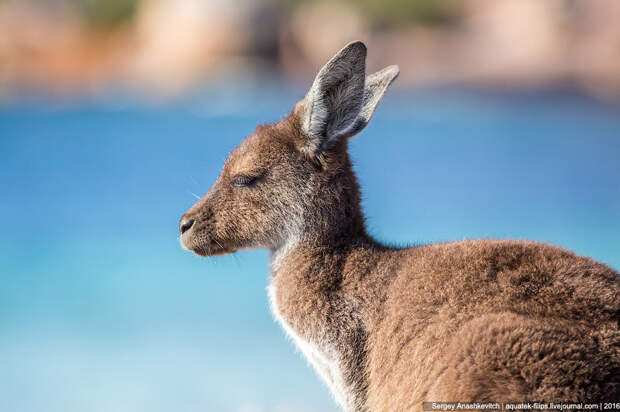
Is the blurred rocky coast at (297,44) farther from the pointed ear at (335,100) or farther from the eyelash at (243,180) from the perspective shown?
the pointed ear at (335,100)

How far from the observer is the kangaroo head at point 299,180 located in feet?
20.2

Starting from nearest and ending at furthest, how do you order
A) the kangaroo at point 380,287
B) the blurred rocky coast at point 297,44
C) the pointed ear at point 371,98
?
the kangaroo at point 380,287
the pointed ear at point 371,98
the blurred rocky coast at point 297,44

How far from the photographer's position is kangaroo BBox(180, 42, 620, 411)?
4.73m

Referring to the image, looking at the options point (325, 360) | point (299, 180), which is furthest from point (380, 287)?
point (299, 180)

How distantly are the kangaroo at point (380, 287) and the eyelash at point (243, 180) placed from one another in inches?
0.4

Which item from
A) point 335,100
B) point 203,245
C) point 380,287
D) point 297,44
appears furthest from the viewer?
point 297,44

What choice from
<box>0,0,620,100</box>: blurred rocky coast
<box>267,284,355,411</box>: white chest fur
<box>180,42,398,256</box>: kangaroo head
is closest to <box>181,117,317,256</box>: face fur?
<box>180,42,398,256</box>: kangaroo head

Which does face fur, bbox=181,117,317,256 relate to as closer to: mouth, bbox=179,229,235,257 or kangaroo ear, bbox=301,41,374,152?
mouth, bbox=179,229,235,257

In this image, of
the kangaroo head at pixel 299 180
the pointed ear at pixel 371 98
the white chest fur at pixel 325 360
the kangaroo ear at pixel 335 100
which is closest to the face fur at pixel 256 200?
the kangaroo head at pixel 299 180

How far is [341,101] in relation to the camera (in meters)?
6.14

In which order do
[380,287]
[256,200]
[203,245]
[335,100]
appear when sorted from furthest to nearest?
[203,245] → [256,200] → [335,100] → [380,287]

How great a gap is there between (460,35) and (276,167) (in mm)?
33632

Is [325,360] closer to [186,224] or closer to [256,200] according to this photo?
[256,200]

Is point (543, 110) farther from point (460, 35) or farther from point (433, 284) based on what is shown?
point (433, 284)
